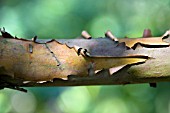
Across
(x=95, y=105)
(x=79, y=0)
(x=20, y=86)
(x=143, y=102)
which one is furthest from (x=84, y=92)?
(x=20, y=86)

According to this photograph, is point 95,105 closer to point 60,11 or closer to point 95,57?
point 60,11

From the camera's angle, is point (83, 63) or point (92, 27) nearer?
point (83, 63)

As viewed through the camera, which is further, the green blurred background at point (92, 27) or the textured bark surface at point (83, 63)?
the green blurred background at point (92, 27)

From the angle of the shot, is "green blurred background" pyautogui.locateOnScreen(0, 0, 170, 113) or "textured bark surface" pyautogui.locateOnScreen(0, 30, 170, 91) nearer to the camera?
"textured bark surface" pyautogui.locateOnScreen(0, 30, 170, 91)

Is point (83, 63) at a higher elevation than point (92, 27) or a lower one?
lower

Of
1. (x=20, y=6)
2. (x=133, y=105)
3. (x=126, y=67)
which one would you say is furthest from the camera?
(x=20, y=6)
